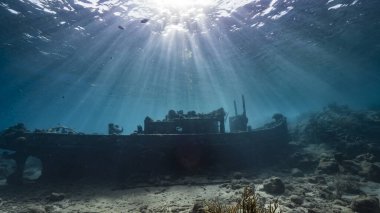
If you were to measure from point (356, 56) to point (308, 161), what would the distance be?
1114 inches

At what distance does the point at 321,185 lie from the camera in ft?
36.9

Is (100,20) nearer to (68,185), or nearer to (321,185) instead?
(68,185)

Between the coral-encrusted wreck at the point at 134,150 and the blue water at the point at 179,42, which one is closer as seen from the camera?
the coral-encrusted wreck at the point at 134,150

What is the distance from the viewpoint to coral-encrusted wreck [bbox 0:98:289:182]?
1362 cm

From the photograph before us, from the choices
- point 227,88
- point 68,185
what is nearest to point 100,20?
point 68,185

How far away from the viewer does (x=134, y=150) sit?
14.3m

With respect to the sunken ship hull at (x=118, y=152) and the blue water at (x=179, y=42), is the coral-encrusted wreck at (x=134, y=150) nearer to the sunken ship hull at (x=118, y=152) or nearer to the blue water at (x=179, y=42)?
the sunken ship hull at (x=118, y=152)

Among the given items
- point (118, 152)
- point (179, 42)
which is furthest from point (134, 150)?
point (179, 42)

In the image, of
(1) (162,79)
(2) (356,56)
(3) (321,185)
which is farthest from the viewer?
(1) (162,79)

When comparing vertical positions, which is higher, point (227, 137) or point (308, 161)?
point (227, 137)

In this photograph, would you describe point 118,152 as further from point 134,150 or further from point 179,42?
point 179,42

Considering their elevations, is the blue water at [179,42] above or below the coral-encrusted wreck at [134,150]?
above

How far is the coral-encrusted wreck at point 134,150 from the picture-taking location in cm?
1362

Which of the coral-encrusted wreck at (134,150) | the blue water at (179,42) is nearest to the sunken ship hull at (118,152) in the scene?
the coral-encrusted wreck at (134,150)
